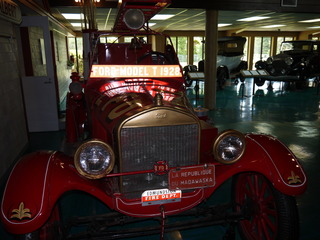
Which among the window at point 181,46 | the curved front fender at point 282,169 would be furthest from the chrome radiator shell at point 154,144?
the window at point 181,46

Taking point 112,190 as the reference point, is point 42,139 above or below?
below

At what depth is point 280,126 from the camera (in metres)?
6.36

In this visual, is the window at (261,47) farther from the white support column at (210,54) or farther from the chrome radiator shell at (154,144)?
the chrome radiator shell at (154,144)

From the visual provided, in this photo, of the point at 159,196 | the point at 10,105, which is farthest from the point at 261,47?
the point at 159,196

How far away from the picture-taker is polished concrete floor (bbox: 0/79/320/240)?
9.37 feet

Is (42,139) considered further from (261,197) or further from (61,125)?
(261,197)

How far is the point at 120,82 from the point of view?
132 inches

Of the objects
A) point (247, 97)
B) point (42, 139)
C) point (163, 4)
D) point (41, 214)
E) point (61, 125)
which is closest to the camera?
point (41, 214)

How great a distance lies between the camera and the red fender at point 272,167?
7.22 feet

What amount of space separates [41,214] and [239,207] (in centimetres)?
189

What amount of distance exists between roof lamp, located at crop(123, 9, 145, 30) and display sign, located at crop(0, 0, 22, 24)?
5.58ft

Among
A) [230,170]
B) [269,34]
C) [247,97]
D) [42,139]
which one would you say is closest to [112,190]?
[230,170]

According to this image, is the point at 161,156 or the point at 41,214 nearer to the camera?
the point at 41,214

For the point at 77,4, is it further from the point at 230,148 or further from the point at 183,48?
the point at 183,48
